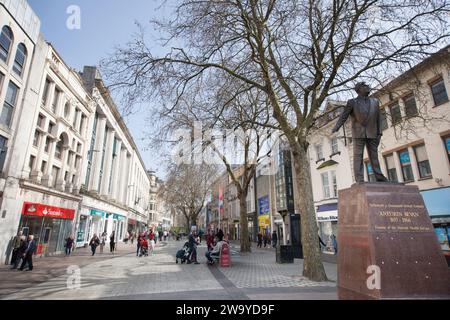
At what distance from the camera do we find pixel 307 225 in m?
10.0

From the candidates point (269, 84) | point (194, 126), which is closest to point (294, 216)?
point (194, 126)

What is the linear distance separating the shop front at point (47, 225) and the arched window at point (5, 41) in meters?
9.23

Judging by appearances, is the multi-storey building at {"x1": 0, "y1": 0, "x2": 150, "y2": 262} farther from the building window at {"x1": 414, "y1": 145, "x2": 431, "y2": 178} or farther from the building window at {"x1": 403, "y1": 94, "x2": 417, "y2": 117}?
the building window at {"x1": 414, "y1": 145, "x2": 431, "y2": 178}

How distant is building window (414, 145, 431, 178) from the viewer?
15.0 meters

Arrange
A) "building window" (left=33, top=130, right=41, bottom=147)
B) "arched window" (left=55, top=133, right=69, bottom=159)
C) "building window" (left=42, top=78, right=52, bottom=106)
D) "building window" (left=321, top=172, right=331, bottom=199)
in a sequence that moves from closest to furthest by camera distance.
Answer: "building window" (left=33, top=130, right=41, bottom=147), "building window" (left=42, top=78, right=52, bottom=106), "arched window" (left=55, top=133, right=69, bottom=159), "building window" (left=321, top=172, right=331, bottom=199)

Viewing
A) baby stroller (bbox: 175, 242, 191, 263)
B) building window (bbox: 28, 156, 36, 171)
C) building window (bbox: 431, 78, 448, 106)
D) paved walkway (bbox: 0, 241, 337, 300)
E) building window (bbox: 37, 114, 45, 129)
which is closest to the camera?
paved walkway (bbox: 0, 241, 337, 300)

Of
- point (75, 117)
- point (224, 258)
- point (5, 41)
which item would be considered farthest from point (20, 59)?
point (224, 258)

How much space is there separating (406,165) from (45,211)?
2498 cm

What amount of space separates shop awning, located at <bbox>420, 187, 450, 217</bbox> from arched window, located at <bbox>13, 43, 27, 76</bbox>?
84.5 ft

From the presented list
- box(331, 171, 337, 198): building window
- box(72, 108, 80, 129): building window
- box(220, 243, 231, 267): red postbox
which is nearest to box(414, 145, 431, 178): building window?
box(331, 171, 337, 198): building window

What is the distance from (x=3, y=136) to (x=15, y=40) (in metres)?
6.09

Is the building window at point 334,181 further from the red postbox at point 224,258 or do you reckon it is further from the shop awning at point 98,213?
the shop awning at point 98,213

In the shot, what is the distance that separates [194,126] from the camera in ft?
60.3
